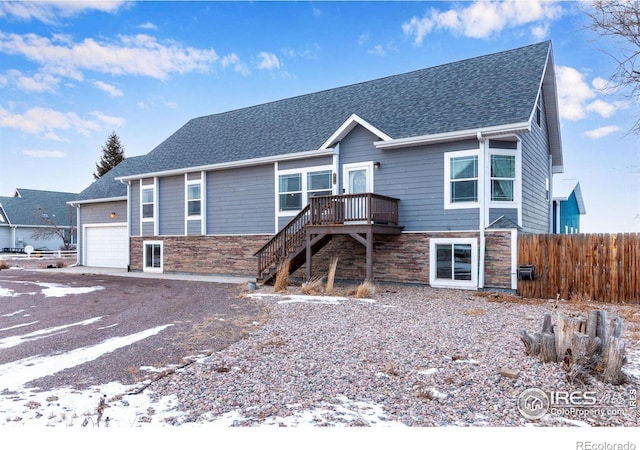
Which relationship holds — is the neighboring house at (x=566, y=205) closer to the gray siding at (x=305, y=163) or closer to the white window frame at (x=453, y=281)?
the white window frame at (x=453, y=281)

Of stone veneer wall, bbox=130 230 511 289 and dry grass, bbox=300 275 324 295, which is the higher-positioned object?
stone veneer wall, bbox=130 230 511 289

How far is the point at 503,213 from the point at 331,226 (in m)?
4.76

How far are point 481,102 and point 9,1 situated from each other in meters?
12.2

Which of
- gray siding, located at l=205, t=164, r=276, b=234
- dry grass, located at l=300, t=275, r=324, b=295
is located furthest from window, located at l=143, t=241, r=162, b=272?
dry grass, located at l=300, t=275, r=324, b=295

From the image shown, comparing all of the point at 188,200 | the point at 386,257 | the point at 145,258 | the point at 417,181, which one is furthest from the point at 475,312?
the point at 145,258

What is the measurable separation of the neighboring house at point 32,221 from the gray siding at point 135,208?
→ 20348 mm

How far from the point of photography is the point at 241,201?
51.1 feet

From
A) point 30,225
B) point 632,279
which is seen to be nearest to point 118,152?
point 30,225

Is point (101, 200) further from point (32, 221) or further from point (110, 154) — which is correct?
point (110, 154)

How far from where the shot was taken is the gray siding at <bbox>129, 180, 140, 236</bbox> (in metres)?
18.7

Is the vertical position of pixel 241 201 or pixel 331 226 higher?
pixel 241 201

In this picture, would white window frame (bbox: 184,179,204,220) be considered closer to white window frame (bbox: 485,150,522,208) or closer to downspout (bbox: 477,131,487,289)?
downspout (bbox: 477,131,487,289)

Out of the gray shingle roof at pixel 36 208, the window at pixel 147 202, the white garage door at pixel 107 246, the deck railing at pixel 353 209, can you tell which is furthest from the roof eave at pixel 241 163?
the gray shingle roof at pixel 36 208

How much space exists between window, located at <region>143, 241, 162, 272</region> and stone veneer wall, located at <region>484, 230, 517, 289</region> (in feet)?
44.6
